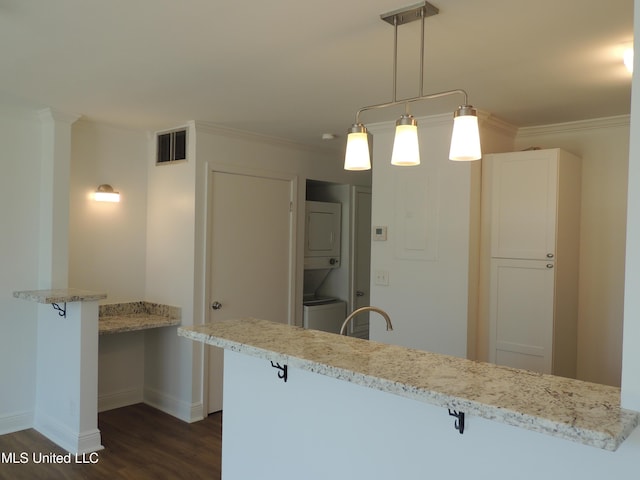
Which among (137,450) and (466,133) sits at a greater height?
(466,133)

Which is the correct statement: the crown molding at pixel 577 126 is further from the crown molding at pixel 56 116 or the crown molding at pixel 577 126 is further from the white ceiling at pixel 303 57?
the crown molding at pixel 56 116

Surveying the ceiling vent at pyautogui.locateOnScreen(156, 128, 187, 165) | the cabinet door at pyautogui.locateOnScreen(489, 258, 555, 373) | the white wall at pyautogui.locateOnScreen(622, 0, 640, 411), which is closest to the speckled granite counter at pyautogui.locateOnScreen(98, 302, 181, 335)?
the ceiling vent at pyautogui.locateOnScreen(156, 128, 187, 165)

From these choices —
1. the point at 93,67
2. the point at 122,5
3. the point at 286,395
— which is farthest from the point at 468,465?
the point at 93,67

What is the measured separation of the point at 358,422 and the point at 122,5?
1741 millimetres

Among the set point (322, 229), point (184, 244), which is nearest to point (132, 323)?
point (184, 244)

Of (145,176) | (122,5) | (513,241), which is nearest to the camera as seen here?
(122,5)

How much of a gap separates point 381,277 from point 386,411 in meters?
2.27

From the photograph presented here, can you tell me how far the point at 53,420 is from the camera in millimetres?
3635

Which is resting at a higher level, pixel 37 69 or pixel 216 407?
pixel 37 69

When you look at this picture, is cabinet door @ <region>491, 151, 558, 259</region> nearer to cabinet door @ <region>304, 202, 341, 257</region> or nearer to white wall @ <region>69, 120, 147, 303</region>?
cabinet door @ <region>304, 202, 341, 257</region>

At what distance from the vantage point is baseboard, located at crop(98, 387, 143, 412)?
4199mm

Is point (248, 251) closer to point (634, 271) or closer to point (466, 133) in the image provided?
point (466, 133)

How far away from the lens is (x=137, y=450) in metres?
3.49

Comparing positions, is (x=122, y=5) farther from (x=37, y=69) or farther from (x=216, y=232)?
(x=216, y=232)
